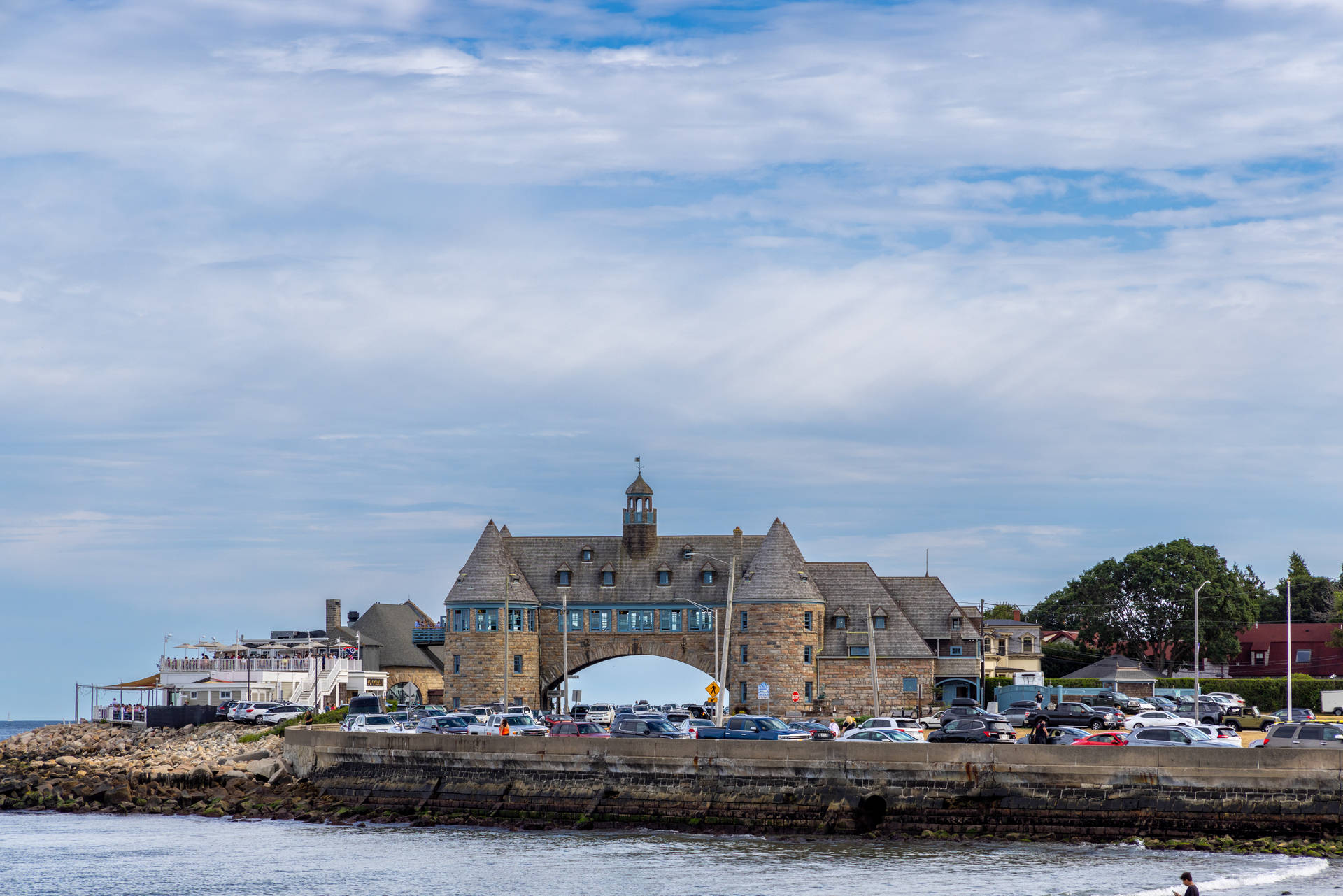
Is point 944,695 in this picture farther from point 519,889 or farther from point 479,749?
point 519,889

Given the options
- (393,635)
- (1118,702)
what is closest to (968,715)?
(1118,702)

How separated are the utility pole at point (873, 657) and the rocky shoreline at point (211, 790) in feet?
96.9

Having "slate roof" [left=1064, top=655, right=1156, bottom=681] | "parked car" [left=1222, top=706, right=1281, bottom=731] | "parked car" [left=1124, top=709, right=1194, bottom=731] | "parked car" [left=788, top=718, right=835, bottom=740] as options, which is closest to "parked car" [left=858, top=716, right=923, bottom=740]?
"parked car" [left=788, top=718, right=835, bottom=740]

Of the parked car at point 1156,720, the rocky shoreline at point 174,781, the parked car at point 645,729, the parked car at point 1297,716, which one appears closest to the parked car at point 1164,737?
the parked car at point 1156,720

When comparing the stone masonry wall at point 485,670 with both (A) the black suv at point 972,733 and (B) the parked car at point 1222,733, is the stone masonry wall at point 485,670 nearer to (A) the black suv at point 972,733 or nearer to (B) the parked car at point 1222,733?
(A) the black suv at point 972,733

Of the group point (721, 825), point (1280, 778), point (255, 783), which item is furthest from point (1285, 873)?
point (255, 783)

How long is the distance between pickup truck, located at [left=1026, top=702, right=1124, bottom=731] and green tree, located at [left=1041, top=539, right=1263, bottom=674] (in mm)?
46358

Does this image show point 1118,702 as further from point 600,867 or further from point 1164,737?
point 600,867

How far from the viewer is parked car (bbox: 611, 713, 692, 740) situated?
49.1m

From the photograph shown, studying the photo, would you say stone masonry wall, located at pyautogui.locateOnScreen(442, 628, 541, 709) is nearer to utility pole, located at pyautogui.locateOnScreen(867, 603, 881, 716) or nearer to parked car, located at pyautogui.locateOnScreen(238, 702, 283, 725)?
parked car, located at pyautogui.locateOnScreen(238, 702, 283, 725)

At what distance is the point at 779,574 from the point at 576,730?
37340 mm

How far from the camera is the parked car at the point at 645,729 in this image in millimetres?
49125

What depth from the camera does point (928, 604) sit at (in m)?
92.9

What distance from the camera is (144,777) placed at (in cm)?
5834
